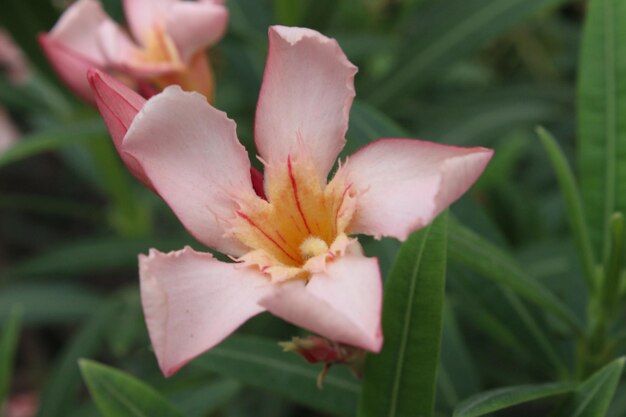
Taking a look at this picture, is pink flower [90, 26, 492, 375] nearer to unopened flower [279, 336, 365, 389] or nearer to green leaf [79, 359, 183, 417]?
unopened flower [279, 336, 365, 389]

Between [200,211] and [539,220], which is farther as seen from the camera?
[539,220]

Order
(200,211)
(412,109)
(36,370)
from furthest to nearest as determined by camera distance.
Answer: (36,370)
(412,109)
(200,211)

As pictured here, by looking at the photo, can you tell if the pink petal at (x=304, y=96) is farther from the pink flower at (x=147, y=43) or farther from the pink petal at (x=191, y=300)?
the pink flower at (x=147, y=43)

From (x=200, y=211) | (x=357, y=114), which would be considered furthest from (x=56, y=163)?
(x=200, y=211)

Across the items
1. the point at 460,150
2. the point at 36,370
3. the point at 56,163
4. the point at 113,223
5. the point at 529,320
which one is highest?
the point at 460,150

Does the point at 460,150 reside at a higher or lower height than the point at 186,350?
higher

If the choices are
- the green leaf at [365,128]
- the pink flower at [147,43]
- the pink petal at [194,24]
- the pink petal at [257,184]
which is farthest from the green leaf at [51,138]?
the pink petal at [257,184]

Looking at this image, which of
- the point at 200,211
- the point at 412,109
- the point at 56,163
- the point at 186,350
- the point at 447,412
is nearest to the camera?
the point at 186,350

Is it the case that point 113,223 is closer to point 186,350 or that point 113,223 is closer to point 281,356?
point 281,356
